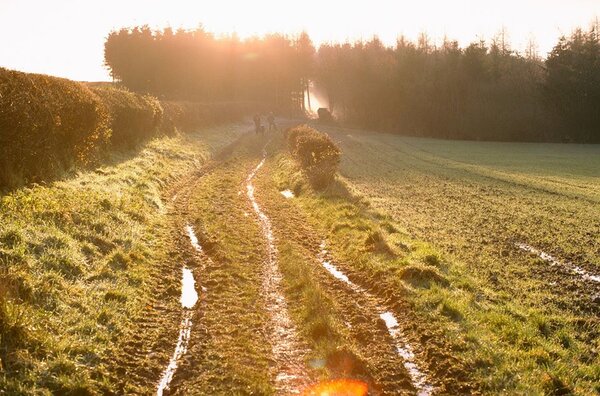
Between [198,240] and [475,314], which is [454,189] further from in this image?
[475,314]

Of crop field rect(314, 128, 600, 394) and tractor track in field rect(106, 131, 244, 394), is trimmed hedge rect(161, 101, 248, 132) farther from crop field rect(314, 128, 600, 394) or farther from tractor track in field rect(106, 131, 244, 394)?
tractor track in field rect(106, 131, 244, 394)

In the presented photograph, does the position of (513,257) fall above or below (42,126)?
below

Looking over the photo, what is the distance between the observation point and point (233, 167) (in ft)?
98.6

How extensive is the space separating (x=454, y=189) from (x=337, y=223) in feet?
36.6

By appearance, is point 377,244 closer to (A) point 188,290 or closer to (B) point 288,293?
(B) point 288,293

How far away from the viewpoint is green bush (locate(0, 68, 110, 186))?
517 inches

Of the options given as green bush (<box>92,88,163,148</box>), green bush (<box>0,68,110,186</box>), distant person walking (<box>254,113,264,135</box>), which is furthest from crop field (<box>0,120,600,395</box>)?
distant person walking (<box>254,113,264,135</box>)

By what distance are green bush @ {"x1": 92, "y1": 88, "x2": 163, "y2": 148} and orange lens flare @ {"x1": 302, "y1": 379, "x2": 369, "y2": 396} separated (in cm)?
1947

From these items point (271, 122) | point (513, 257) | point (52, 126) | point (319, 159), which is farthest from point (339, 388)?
point (271, 122)

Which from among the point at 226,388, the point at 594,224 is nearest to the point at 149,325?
the point at 226,388

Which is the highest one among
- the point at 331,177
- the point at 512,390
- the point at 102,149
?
the point at 102,149

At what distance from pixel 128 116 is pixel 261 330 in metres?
20.3

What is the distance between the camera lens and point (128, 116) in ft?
88.9

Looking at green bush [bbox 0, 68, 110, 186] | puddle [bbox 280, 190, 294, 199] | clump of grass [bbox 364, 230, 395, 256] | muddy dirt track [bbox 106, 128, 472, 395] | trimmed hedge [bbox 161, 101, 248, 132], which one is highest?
trimmed hedge [bbox 161, 101, 248, 132]
